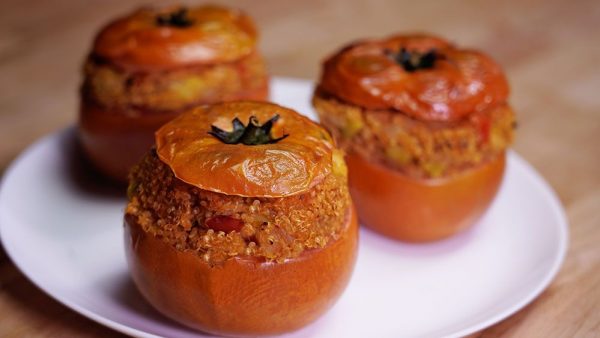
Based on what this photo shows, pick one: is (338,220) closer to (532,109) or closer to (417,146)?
(417,146)

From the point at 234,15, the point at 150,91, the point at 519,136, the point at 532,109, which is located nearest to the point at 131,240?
the point at 150,91

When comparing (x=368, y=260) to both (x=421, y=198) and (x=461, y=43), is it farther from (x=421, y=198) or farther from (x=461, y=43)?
(x=461, y=43)

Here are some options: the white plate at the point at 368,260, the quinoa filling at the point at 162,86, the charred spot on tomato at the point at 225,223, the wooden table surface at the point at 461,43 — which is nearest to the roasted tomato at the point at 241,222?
the charred spot on tomato at the point at 225,223

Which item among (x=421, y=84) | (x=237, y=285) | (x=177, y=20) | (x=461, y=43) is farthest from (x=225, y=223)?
(x=461, y=43)

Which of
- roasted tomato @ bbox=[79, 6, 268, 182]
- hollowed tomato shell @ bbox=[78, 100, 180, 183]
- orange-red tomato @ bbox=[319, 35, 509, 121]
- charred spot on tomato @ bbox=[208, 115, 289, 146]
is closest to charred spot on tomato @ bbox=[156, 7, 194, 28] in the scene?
roasted tomato @ bbox=[79, 6, 268, 182]

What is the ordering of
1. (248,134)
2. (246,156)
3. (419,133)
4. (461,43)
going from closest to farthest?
(246,156) → (248,134) → (419,133) → (461,43)

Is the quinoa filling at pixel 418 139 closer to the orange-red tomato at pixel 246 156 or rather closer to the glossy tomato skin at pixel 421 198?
the glossy tomato skin at pixel 421 198
